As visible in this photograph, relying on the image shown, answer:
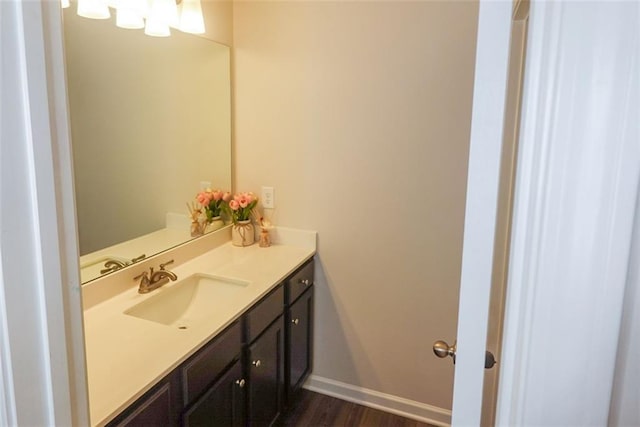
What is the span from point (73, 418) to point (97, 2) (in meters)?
1.47

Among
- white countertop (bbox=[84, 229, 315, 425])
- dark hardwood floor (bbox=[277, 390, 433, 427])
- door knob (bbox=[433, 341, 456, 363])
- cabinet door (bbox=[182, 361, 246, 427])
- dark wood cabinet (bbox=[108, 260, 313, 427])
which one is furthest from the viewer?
dark hardwood floor (bbox=[277, 390, 433, 427])

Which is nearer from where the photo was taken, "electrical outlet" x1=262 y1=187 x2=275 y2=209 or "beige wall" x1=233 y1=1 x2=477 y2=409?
"beige wall" x1=233 y1=1 x2=477 y2=409

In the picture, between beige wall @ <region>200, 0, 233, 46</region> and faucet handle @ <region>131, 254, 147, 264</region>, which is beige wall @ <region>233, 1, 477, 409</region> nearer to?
beige wall @ <region>200, 0, 233, 46</region>

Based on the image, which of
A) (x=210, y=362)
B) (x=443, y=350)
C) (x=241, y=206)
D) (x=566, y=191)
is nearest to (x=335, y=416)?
(x=210, y=362)

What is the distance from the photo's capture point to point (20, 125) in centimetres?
60

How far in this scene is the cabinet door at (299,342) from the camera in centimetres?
218

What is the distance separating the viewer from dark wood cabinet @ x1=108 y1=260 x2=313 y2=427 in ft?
4.10

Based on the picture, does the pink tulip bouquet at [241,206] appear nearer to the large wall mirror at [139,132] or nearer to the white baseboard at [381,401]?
the large wall mirror at [139,132]

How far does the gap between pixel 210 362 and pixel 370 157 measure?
4.22ft

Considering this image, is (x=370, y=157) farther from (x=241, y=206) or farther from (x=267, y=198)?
(x=241, y=206)

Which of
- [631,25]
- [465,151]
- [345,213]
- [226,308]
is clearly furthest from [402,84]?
[631,25]

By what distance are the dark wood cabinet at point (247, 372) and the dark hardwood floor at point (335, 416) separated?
6.1 inches

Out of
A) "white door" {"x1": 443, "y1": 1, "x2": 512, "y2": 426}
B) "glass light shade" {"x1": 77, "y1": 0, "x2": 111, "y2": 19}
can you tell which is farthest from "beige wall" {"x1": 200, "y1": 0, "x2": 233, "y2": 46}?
"white door" {"x1": 443, "y1": 1, "x2": 512, "y2": 426}

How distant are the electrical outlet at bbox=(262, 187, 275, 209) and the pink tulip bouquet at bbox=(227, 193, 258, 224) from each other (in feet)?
Answer: 0.18
